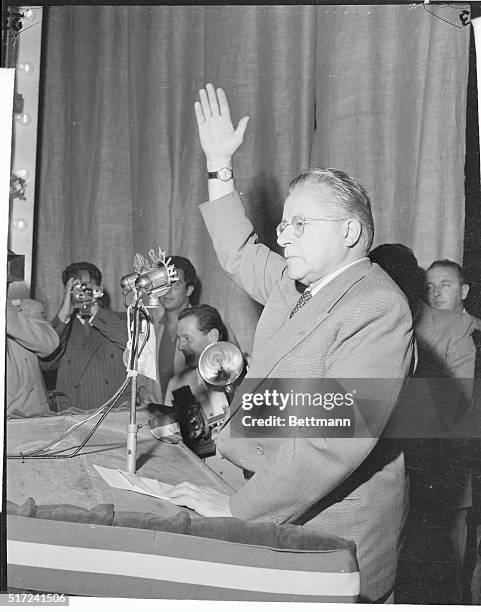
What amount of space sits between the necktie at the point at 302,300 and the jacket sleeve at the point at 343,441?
12 cm

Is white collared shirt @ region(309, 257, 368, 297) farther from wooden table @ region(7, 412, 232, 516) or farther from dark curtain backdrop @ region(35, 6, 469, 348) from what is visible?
wooden table @ region(7, 412, 232, 516)

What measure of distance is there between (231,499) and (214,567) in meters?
0.15

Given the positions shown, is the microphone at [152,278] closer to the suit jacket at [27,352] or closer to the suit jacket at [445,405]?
the suit jacket at [27,352]

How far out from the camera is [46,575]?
1838mm

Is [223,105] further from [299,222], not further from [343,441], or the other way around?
[343,441]

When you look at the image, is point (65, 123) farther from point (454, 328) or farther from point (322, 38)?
point (454, 328)

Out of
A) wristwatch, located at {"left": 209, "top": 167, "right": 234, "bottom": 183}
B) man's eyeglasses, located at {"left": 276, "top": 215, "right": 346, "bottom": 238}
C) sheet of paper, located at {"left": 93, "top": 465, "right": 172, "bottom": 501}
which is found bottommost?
sheet of paper, located at {"left": 93, "top": 465, "right": 172, "bottom": 501}

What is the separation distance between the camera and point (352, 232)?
1.89 m

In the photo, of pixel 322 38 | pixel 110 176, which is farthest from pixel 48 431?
pixel 322 38

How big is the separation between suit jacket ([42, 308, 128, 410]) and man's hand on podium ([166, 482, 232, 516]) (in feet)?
0.92

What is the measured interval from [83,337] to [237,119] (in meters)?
0.62

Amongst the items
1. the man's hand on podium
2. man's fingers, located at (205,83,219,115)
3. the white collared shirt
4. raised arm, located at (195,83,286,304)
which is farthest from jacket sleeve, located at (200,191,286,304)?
the man's hand on podium

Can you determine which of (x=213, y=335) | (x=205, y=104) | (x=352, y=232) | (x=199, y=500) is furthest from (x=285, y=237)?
(x=199, y=500)

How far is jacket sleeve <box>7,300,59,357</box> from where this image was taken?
2.01m
